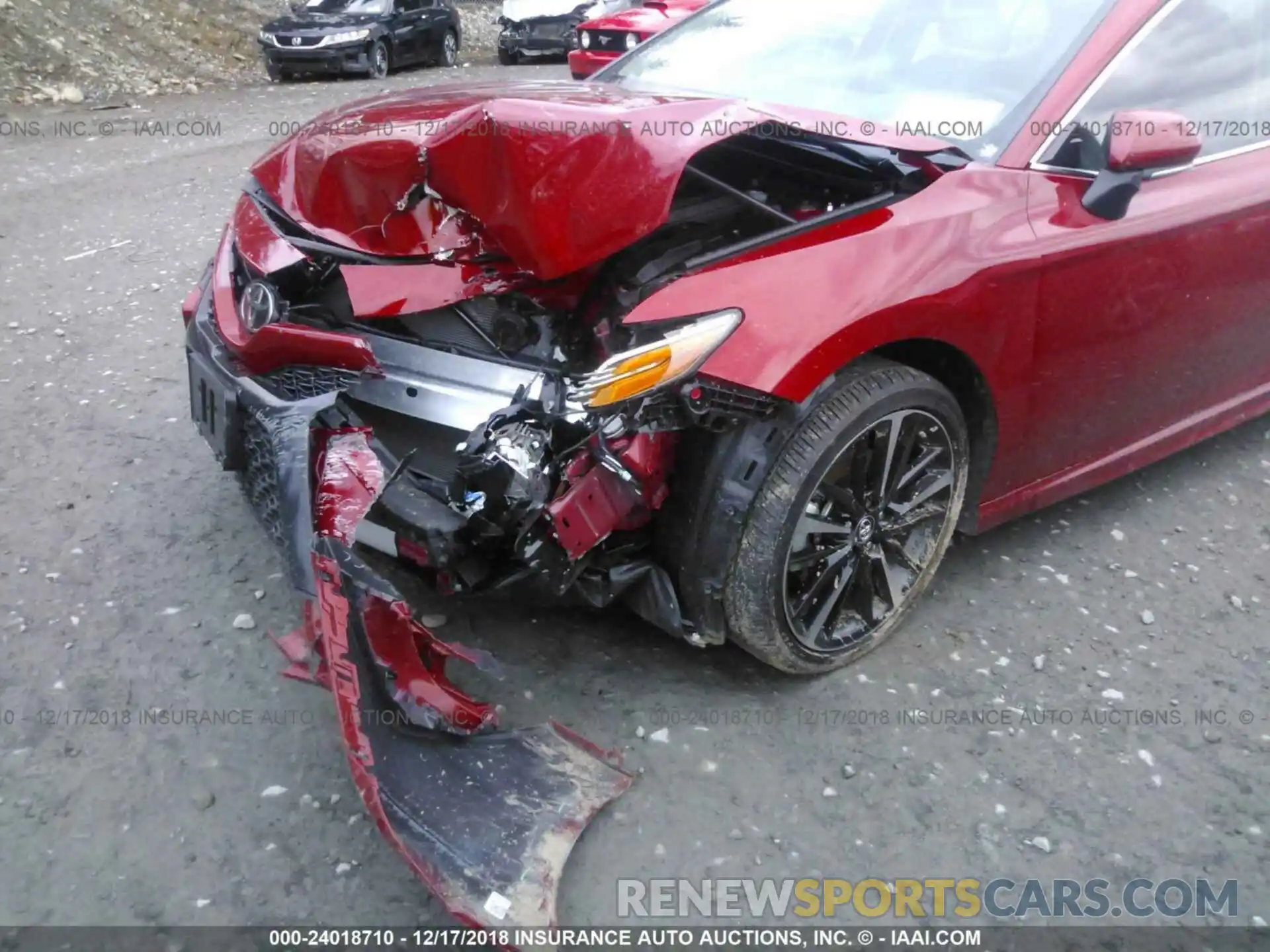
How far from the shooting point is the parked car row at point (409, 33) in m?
12.9

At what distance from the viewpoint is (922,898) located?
6.96 feet

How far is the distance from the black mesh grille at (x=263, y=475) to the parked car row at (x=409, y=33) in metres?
8.57

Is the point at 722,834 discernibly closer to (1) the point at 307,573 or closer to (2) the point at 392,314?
(1) the point at 307,573

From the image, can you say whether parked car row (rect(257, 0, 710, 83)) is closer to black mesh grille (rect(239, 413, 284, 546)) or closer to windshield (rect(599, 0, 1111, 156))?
windshield (rect(599, 0, 1111, 156))

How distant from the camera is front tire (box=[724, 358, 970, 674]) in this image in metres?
2.33

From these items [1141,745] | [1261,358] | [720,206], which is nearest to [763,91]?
[720,206]

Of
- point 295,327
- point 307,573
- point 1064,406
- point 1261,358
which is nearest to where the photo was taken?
point 307,573

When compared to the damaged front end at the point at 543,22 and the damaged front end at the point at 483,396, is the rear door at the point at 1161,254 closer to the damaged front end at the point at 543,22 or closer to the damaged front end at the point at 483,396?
the damaged front end at the point at 483,396

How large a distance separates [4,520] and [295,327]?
1.53 m

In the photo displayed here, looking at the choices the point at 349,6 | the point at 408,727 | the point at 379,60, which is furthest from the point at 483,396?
the point at 349,6

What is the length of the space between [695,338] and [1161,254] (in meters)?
1.51

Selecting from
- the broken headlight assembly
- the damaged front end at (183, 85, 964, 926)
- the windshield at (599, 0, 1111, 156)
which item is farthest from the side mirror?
the broken headlight assembly

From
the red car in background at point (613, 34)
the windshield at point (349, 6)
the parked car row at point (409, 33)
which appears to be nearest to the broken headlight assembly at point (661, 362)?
the red car in background at point (613, 34)

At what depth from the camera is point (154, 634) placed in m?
2.77
